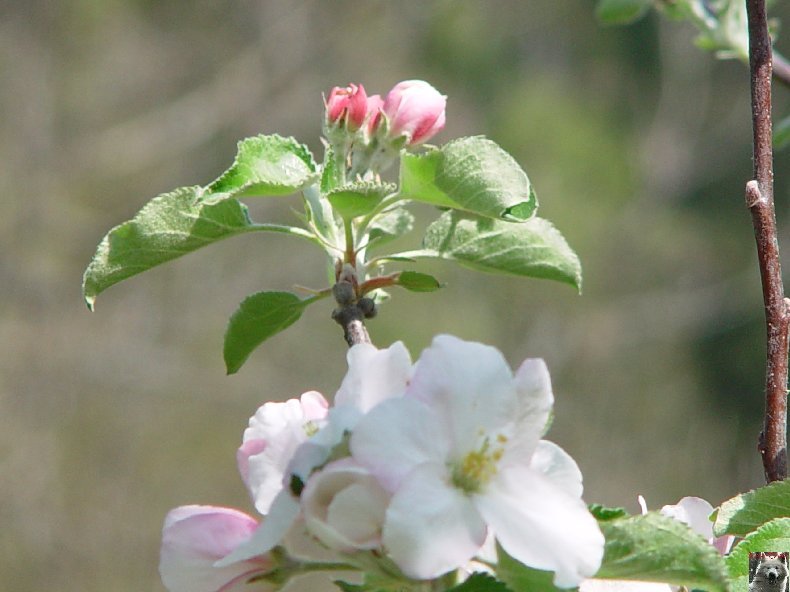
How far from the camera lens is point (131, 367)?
549 centimetres

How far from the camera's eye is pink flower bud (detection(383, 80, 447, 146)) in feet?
2.27

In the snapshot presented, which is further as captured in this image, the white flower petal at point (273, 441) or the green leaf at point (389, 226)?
the green leaf at point (389, 226)

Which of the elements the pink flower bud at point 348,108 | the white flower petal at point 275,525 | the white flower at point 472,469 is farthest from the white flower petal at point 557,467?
the pink flower bud at point 348,108

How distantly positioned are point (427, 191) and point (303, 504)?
0.27 m

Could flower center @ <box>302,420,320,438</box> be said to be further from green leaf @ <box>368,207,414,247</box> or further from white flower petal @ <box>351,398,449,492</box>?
green leaf @ <box>368,207,414,247</box>

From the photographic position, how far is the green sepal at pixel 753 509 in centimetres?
53

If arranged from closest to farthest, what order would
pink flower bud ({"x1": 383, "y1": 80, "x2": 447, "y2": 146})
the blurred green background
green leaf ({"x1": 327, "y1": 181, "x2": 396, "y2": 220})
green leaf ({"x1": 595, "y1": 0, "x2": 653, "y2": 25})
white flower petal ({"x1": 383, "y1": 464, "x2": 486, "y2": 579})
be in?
white flower petal ({"x1": 383, "y1": 464, "x2": 486, "y2": 579}) < green leaf ({"x1": 327, "y1": 181, "x2": 396, "y2": 220}) < pink flower bud ({"x1": 383, "y1": 80, "x2": 447, "y2": 146}) < green leaf ({"x1": 595, "y1": 0, "x2": 653, "y2": 25}) < the blurred green background

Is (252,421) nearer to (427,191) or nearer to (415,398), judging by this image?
(415,398)

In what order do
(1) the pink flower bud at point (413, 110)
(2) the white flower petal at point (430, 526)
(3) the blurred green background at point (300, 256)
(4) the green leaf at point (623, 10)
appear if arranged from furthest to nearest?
(3) the blurred green background at point (300, 256) < (4) the green leaf at point (623, 10) < (1) the pink flower bud at point (413, 110) < (2) the white flower petal at point (430, 526)

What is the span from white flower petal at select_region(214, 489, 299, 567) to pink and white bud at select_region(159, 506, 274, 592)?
0.04m

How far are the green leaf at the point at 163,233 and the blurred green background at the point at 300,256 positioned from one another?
4.11 meters

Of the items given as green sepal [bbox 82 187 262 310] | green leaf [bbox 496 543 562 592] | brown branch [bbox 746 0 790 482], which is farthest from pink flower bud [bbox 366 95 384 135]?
green leaf [bbox 496 543 562 592]

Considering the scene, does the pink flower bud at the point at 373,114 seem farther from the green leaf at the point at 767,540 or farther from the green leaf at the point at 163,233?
the green leaf at the point at 767,540

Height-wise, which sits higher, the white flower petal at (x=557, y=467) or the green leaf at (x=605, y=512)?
the white flower petal at (x=557, y=467)
